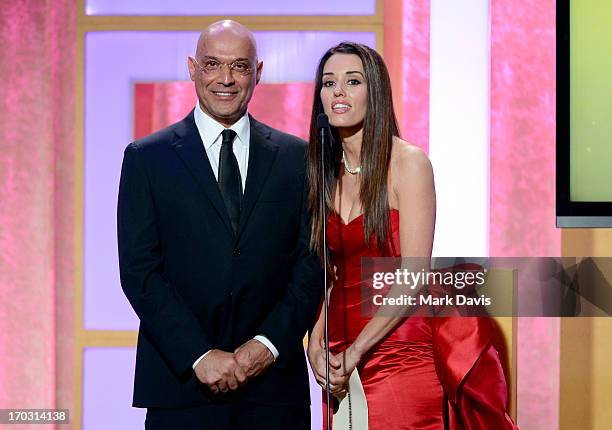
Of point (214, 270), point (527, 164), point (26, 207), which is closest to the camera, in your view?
point (214, 270)

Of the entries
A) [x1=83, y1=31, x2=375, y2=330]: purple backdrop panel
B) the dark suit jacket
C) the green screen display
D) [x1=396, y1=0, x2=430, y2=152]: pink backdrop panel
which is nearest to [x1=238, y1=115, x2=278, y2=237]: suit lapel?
the dark suit jacket

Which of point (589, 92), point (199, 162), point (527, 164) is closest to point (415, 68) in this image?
point (527, 164)

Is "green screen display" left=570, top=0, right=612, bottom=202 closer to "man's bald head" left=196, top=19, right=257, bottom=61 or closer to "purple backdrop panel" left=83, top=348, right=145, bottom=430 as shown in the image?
"man's bald head" left=196, top=19, right=257, bottom=61

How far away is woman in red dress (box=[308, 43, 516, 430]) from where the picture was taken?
248 cm

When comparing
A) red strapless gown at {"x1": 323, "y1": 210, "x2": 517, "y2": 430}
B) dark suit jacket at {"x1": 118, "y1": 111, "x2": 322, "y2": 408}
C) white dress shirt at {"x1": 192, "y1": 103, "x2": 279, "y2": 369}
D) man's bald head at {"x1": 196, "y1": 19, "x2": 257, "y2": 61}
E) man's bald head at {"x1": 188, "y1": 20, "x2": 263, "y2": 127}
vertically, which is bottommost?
red strapless gown at {"x1": 323, "y1": 210, "x2": 517, "y2": 430}

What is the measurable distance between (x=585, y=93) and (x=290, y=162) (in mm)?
877

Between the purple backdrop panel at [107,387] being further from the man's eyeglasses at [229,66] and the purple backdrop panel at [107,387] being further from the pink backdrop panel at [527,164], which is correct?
the man's eyeglasses at [229,66]

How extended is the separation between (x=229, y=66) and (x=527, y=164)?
1573 mm

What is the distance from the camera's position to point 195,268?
2.43m

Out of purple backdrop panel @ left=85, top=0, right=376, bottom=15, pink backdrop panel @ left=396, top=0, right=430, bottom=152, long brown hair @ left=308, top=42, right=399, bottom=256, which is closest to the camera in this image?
long brown hair @ left=308, top=42, right=399, bottom=256

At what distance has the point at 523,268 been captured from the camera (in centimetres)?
359

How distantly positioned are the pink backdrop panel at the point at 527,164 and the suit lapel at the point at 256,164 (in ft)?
4.37

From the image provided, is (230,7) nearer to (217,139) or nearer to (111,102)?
(111,102)

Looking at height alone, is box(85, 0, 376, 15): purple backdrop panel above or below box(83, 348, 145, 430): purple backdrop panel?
above
